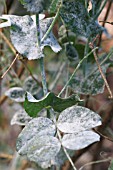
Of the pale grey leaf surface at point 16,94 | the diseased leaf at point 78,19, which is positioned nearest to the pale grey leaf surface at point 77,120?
the diseased leaf at point 78,19

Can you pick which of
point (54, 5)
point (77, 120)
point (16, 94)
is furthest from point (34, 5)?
point (16, 94)

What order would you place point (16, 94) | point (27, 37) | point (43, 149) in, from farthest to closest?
point (16, 94)
point (27, 37)
point (43, 149)

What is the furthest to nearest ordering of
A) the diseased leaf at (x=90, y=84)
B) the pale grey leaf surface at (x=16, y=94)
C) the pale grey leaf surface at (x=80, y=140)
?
the pale grey leaf surface at (x=16, y=94)
the diseased leaf at (x=90, y=84)
the pale grey leaf surface at (x=80, y=140)

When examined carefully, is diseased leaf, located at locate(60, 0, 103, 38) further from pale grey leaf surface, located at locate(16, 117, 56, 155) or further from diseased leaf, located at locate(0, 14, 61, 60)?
pale grey leaf surface, located at locate(16, 117, 56, 155)

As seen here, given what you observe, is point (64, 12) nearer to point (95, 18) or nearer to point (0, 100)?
point (95, 18)

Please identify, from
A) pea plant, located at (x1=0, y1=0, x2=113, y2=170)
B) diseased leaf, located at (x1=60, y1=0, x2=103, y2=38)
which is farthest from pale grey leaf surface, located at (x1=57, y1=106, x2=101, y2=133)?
diseased leaf, located at (x1=60, y1=0, x2=103, y2=38)

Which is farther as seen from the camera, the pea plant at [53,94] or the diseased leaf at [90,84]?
the diseased leaf at [90,84]

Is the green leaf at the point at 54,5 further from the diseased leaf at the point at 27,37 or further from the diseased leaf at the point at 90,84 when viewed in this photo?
the diseased leaf at the point at 90,84

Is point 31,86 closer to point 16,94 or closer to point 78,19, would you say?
point 16,94
